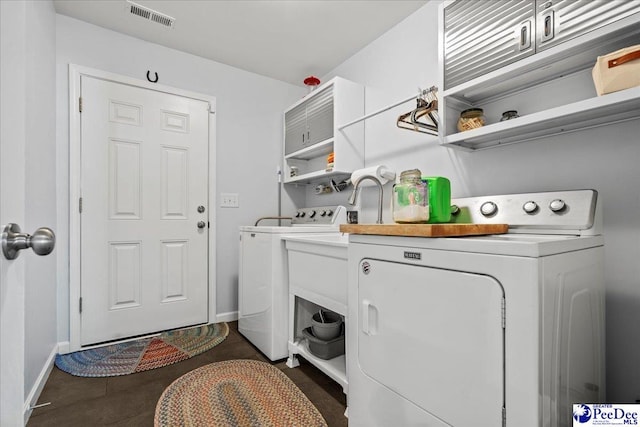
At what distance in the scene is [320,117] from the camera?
258cm

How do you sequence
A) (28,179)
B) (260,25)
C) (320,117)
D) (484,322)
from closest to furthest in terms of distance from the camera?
(484,322) < (28,179) < (260,25) < (320,117)

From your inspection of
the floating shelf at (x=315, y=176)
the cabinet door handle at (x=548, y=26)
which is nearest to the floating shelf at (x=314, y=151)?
the floating shelf at (x=315, y=176)

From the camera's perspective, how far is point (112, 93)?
2.33 meters

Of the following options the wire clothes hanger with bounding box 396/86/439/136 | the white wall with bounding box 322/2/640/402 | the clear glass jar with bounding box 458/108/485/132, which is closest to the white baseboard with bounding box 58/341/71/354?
the white wall with bounding box 322/2/640/402

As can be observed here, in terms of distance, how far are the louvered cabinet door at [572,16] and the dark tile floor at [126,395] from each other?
1.88 meters

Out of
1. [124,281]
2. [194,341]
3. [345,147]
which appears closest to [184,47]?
[345,147]

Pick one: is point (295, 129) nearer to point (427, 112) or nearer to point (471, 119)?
point (427, 112)

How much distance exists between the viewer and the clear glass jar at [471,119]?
151 centimetres

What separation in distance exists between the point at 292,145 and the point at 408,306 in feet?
7.27

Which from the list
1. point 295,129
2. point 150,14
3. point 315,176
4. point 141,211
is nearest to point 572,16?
point 315,176

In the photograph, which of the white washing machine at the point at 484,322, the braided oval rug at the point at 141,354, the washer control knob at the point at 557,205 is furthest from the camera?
the braided oval rug at the point at 141,354

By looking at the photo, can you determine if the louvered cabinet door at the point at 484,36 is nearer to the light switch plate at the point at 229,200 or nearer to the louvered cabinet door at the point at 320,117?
the louvered cabinet door at the point at 320,117

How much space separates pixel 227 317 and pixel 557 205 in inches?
103

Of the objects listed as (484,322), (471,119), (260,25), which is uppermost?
(260,25)
